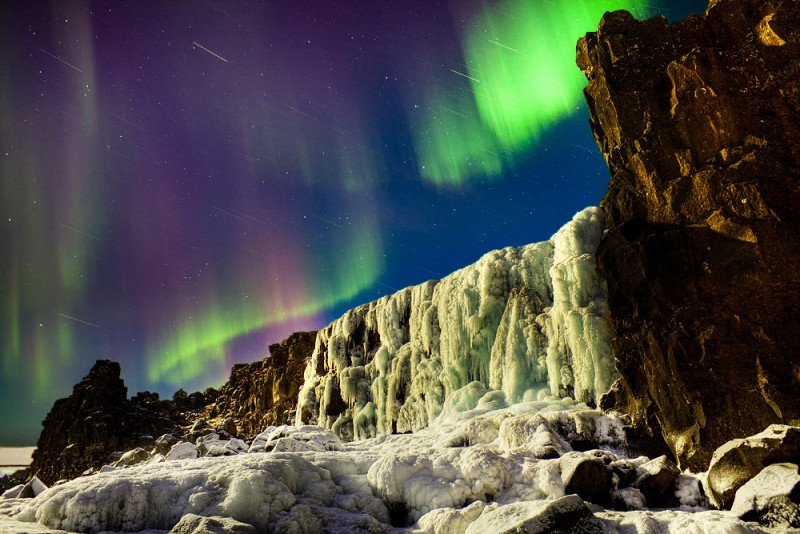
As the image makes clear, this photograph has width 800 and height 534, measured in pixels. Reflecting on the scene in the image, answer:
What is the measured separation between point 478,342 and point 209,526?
1557 centimetres

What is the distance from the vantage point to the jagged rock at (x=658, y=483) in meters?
9.59

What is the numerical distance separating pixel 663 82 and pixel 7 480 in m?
76.7

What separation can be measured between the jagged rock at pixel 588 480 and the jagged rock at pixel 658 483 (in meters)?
0.75

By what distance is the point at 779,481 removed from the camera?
768cm

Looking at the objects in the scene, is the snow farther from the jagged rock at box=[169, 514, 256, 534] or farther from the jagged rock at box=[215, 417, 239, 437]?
the jagged rock at box=[215, 417, 239, 437]

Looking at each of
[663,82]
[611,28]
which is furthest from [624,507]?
[611,28]

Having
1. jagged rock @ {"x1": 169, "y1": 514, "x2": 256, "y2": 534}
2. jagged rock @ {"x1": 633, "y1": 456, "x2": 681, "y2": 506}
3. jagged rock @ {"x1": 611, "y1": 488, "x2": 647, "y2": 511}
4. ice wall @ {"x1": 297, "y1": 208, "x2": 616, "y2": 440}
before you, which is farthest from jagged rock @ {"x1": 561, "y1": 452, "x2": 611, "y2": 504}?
ice wall @ {"x1": 297, "y1": 208, "x2": 616, "y2": 440}

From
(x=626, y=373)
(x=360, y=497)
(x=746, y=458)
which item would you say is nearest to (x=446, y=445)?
(x=360, y=497)

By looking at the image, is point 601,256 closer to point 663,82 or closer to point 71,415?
point 663,82

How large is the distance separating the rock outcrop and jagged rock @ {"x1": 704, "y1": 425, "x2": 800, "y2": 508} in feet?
115

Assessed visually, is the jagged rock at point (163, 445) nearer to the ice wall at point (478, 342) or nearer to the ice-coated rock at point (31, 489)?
the ice wall at point (478, 342)

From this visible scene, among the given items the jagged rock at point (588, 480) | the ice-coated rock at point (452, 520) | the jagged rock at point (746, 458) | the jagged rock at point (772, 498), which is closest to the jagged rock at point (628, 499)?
the jagged rock at point (588, 480)

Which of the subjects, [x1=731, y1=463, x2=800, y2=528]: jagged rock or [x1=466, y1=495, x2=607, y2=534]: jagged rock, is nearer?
[x1=466, y1=495, x2=607, y2=534]: jagged rock

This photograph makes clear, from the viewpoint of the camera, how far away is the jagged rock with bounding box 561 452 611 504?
9.41 metres
